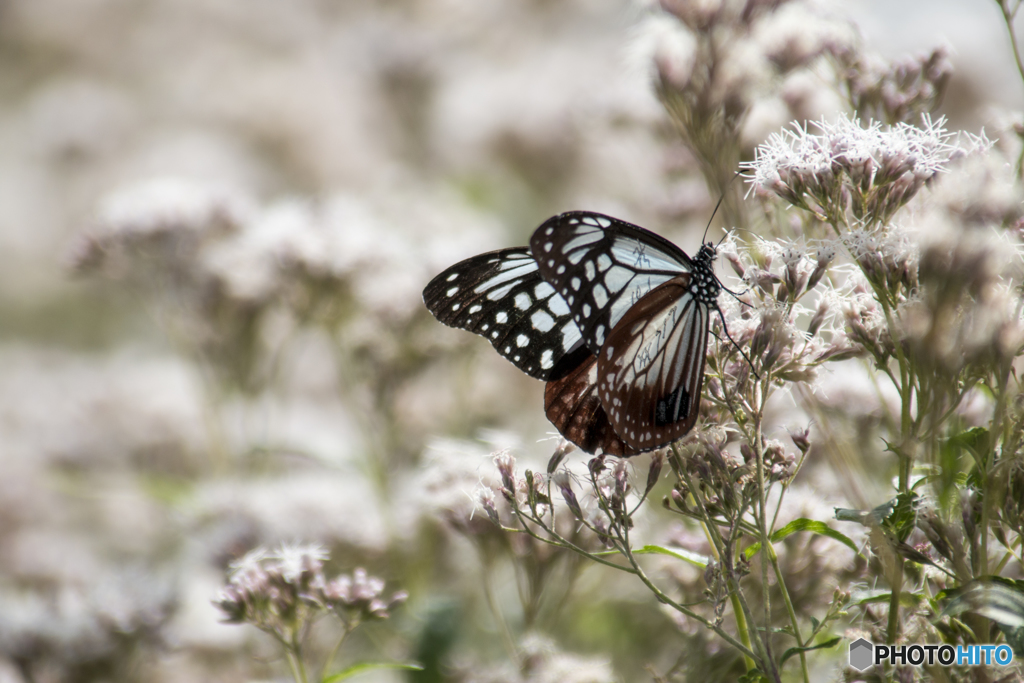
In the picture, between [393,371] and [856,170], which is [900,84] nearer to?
[856,170]

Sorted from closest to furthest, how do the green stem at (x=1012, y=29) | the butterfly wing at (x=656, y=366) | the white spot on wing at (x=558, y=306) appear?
the butterfly wing at (x=656, y=366) < the green stem at (x=1012, y=29) < the white spot on wing at (x=558, y=306)

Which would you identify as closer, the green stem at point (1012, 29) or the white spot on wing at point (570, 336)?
the green stem at point (1012, 29)

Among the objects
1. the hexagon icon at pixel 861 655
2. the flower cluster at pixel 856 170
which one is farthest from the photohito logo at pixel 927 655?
the flower cluster at pixel 856 170

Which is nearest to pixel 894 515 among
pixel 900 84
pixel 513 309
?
pixel 513 309

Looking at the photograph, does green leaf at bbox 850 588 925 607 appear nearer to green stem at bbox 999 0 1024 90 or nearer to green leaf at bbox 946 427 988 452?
green leaf at bbox 946 427 988 452

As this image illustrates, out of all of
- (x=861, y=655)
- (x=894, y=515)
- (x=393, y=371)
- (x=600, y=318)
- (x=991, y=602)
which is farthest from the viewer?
(x=393, y=371)

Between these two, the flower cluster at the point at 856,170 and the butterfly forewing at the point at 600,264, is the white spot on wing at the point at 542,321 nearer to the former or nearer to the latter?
the butterfly forewing at the point at 600,264
